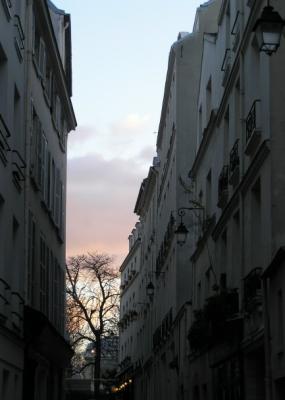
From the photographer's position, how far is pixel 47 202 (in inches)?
1057

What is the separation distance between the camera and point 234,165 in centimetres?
1934

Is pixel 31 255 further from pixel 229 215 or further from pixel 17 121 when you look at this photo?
pixel 229 215

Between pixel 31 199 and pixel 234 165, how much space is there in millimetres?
6059

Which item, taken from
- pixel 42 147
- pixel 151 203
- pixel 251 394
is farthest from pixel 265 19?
pixel 151 203

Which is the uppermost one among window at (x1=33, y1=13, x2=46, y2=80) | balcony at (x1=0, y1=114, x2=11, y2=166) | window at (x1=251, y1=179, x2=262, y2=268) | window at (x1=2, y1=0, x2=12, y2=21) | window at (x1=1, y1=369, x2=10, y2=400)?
A: window at (x1=33, y1=13, x2=46, y2=80)

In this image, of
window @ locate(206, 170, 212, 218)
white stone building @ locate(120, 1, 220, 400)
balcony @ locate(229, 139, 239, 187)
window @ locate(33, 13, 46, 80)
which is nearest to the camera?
A: balcony @ locate(229, 139, 239, 187)

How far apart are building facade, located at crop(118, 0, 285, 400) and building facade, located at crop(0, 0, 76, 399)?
4.28 meters

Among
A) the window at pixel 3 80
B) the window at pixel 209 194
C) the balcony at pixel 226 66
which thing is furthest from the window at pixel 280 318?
the window at pixel 209 194

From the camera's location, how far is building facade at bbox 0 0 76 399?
59.5 ft

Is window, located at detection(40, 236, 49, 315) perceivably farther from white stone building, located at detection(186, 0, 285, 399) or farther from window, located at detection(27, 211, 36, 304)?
white stone building, located at detection(186, 0, 285, 399)

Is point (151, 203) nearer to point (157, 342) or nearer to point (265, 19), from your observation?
point (157, 342)

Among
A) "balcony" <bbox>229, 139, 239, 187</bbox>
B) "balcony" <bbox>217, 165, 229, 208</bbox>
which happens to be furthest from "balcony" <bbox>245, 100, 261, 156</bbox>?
"balcony" <bbox>217, 165, 229, 208</bbox>

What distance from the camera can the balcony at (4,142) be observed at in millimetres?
17025

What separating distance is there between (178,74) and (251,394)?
21735 mm
